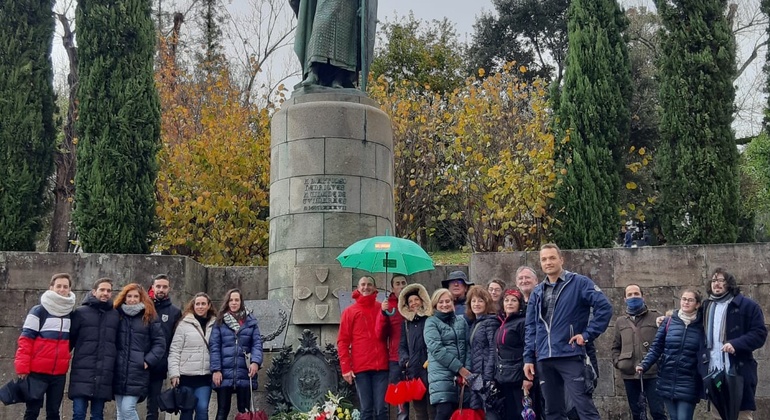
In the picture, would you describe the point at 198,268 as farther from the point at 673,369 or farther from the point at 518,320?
the point at 673,369

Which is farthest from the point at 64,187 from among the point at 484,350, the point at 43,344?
the point at 484,350

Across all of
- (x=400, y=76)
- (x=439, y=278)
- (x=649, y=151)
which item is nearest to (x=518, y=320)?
(x=439, y=278)

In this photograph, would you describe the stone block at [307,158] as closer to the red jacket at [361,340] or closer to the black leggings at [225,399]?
the red jacket at [361,340]

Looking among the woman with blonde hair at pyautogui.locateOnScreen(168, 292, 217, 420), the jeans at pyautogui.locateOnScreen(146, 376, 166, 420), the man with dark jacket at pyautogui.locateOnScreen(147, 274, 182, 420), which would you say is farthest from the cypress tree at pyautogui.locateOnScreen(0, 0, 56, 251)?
the woman with blonde hair at pyautogui.locateOnScreen(168, 292, 217, 420)

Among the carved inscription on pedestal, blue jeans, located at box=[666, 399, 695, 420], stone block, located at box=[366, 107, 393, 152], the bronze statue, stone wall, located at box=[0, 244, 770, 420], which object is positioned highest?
the bronze statue

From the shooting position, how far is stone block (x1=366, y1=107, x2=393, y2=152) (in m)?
11.2

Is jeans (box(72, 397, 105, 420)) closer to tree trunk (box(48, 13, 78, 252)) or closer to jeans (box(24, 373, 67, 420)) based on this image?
jeans (box(24, 373, 67, 420))

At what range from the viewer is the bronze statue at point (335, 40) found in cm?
1140

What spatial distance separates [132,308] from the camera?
7.84 m

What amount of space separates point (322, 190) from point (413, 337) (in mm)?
3491

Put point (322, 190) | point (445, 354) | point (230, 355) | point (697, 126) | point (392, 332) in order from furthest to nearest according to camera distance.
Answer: point (697, 126), point (322, 190), point (392, 332), point (230, 355), point (445, 354)

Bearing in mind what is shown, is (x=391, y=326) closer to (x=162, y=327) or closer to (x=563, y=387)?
(x=563, y=387)

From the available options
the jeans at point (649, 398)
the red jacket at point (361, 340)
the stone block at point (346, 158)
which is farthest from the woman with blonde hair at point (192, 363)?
the jeans at point (649, 398)

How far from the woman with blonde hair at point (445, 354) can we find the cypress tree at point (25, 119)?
876cm
